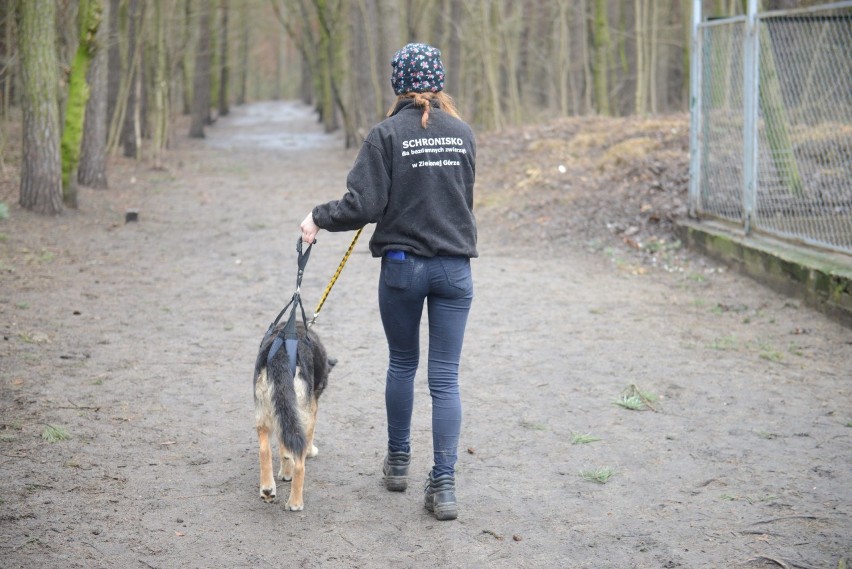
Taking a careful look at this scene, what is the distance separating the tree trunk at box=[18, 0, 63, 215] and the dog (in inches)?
356

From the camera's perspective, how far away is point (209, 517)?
Result: 430cm

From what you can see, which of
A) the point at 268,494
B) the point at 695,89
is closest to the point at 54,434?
the point at 268,494

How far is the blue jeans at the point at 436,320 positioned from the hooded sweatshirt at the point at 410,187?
90 millimetres

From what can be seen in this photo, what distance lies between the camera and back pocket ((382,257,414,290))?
4207 millimetres

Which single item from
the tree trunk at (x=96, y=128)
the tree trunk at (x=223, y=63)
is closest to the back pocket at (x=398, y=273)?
the tree trunk at (x=96, y=128)

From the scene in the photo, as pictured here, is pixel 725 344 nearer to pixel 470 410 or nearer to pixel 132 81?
pixel 470 410

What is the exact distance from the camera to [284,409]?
422cm

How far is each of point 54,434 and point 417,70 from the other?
118 inches

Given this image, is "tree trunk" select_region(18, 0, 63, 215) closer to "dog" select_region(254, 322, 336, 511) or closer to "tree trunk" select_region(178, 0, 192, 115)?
"dog" select_region(254, 322, 336, 511)

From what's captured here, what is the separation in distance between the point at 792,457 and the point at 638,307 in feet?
12.3

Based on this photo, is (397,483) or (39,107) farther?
(39,107)

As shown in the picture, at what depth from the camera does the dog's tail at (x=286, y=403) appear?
4.19m

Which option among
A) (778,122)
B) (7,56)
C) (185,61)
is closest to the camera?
(778,122)

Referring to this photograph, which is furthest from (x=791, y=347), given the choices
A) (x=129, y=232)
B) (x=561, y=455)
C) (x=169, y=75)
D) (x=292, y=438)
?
(x=169, y=75)
